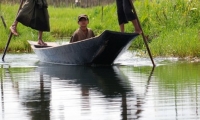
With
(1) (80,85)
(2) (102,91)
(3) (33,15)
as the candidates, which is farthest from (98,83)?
(3) (33,15)

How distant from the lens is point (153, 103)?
8500mm

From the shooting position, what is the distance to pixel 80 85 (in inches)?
417

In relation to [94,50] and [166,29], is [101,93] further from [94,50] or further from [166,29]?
[166,29]

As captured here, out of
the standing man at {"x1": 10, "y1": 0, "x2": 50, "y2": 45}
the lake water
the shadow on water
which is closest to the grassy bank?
the lake water

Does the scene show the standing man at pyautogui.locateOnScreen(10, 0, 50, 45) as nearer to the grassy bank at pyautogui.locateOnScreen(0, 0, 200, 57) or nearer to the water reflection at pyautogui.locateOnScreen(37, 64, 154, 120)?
the water reflection at pyautogui.locateOnScreen(37, 64, 154, 120)

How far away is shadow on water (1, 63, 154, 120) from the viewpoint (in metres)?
8.18

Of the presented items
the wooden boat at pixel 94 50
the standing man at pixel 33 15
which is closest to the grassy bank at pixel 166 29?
the wooden boat at pixel 94 50

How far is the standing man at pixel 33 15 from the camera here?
15070 mm

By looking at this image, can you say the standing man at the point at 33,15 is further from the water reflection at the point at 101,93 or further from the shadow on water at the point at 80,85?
the water reflection at the point at 101,93

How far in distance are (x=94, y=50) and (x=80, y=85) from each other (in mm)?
3046

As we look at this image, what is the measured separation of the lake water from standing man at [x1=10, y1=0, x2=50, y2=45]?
94 cm

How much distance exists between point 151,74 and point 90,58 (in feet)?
6.85

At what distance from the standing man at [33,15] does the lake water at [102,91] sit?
937mm

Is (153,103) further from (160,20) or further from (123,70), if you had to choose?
(160,20)
